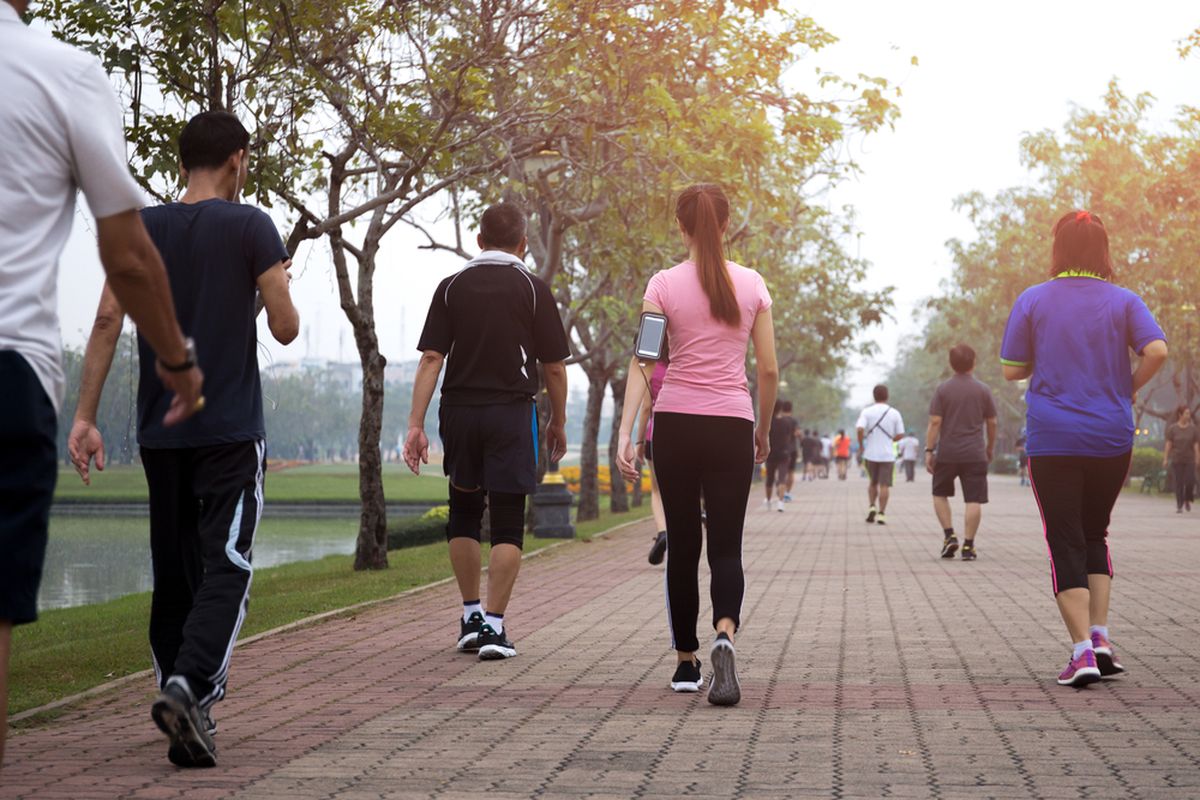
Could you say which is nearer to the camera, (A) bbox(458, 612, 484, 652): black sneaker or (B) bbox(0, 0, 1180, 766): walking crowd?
(B) bbox(0, 0, 1180, 766): walking crowd

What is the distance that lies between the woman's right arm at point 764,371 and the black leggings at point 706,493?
0.11m

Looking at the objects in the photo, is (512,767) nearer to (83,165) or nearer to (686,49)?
(83,165)

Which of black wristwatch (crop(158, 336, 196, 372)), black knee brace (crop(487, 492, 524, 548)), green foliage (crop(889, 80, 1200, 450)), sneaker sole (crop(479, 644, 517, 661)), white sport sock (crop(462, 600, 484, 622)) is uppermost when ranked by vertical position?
green foliage (crop(889, 80, 1200, 450))

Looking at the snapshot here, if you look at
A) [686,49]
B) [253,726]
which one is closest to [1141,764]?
[253,726]

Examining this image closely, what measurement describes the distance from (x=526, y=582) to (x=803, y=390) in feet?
256

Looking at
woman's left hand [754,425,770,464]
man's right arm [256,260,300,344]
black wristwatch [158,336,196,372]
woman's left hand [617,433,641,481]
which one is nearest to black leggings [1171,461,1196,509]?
woman's left hand [617,433,641,481]

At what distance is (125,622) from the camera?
37.7ft

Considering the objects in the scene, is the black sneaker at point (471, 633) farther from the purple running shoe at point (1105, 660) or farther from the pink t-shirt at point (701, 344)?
the purple running shoe at point (1105, 660)

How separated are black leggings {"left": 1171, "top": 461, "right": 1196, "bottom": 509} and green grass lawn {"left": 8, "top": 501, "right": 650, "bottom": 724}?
47.3 feet

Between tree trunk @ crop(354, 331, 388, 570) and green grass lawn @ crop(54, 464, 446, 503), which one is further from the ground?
tree trunk @ crop(354, 331, 388, 570)

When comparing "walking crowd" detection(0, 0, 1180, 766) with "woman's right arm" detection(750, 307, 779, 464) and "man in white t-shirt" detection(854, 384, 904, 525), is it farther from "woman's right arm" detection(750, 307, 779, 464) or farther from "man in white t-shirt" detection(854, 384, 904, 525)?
"man in white t-shirt" detection(854, 384, 904, 525)

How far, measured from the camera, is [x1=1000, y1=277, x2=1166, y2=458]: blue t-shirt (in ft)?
22.2

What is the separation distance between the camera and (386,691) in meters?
6.58

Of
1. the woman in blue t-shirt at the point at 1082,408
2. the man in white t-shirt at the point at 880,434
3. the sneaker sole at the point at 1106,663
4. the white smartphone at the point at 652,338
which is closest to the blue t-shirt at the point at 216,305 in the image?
the white smartphone at the point at 652,338
